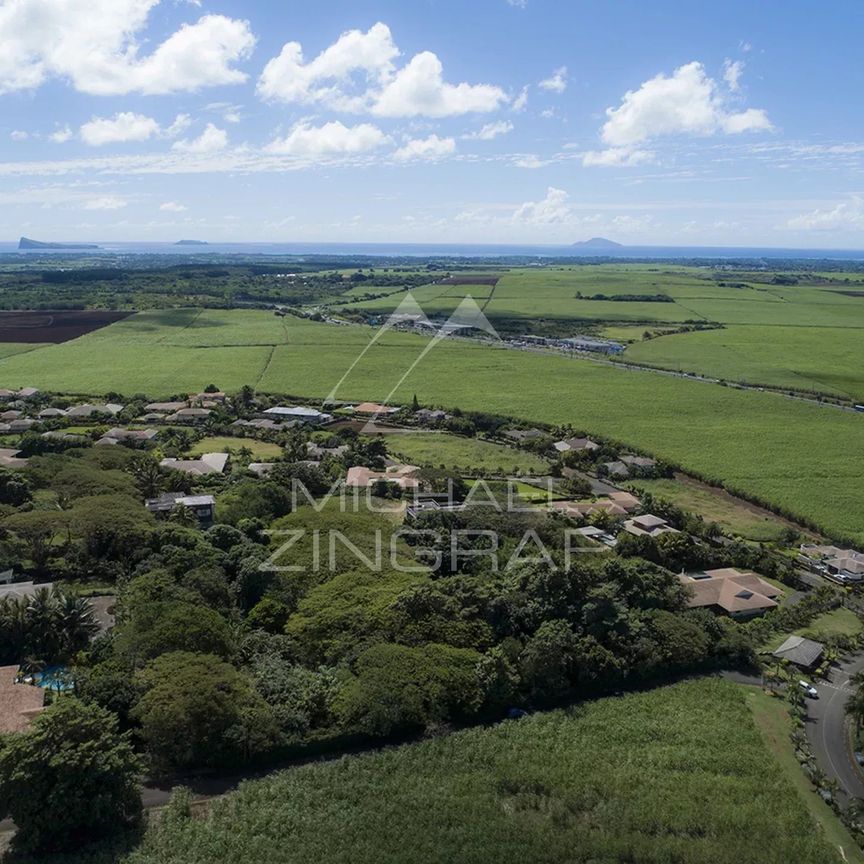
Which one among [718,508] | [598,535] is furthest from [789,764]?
[718,508]

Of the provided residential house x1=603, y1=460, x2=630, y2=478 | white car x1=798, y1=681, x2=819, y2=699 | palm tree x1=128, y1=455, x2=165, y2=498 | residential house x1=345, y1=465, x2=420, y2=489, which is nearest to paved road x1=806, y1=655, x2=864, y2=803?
white car x1=798, y1=681, x2=819, y2=699

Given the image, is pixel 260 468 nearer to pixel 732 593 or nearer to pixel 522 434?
pixel 522 434

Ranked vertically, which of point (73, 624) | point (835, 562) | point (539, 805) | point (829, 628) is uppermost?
point (73, 624)

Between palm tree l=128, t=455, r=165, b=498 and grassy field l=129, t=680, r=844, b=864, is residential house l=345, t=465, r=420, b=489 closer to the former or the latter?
palm tree l=128, t=455, r=165, b=498

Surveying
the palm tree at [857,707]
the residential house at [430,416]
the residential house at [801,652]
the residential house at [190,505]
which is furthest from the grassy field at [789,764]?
the residential house at [430,416]

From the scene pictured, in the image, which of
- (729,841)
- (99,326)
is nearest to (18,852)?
(729,841)

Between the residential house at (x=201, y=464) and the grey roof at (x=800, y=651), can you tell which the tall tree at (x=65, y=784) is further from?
the residential house at (x=201, y=464)
